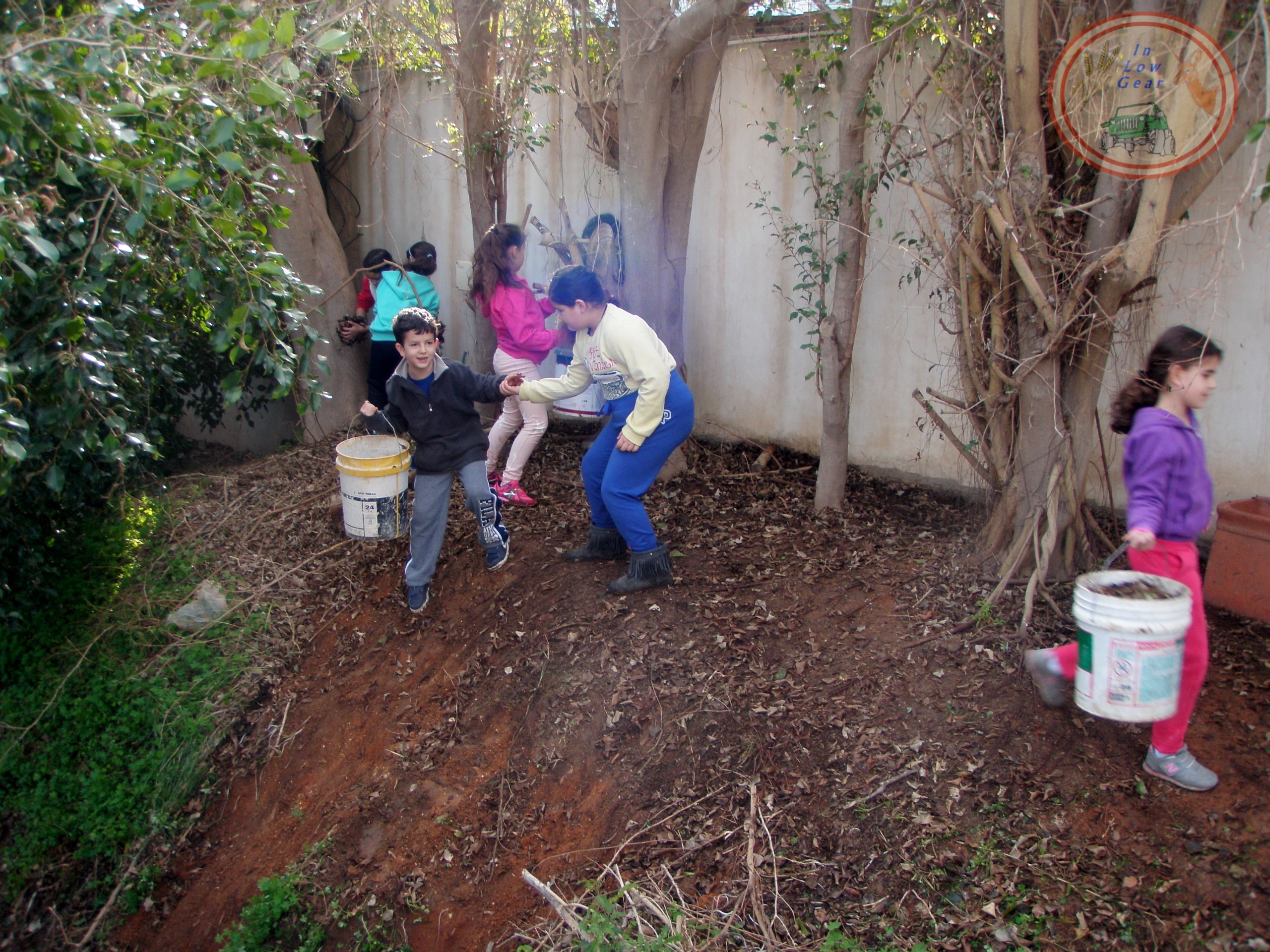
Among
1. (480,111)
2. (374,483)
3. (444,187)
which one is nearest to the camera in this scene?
(374,483)

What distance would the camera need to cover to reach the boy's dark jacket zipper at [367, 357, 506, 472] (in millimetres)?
4512

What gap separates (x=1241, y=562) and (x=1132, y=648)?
5.19 feet

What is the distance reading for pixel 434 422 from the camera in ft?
14.8

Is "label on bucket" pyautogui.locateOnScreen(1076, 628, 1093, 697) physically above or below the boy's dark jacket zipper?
below

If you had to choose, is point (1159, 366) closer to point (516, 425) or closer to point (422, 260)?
point (516, 425)

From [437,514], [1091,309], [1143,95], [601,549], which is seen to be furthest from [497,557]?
[1143,95]

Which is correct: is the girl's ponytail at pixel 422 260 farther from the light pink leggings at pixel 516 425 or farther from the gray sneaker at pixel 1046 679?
the gray sneaker at pixel 1046 679

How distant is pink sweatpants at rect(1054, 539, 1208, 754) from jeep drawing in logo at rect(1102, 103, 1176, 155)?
1.57 m

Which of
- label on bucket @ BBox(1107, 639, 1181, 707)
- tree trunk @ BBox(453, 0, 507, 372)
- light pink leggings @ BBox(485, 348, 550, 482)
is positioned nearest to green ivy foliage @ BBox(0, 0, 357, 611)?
light pink leggings @ BBox(485, 348, 550, 482)

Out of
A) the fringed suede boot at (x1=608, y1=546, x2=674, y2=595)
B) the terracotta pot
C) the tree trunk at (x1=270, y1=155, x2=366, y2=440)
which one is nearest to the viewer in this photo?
the terracotta pot

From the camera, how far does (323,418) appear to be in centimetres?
748

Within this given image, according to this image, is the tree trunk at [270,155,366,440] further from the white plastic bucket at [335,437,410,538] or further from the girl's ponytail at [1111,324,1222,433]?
the girl's ponytail at [1111,324,1222,433]

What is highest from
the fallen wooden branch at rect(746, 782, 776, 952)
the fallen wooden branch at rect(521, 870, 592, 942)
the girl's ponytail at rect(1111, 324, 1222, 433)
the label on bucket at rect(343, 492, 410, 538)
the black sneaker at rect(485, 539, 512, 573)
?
the girl's ponytail at rect(1111, 324, 1222, 433)

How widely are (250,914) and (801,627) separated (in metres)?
2.64
